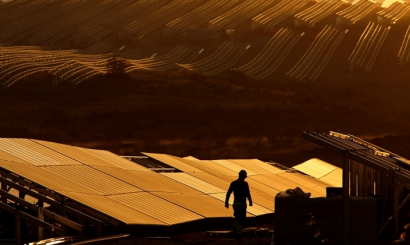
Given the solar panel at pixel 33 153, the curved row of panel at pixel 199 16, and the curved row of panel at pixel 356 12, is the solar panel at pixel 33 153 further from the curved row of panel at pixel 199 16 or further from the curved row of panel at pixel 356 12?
Answer: the curved row of panel at pixel 356 12

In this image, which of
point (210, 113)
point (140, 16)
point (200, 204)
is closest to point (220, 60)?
point (210, 113)

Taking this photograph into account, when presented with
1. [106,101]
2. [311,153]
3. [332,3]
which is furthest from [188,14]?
[311,153]

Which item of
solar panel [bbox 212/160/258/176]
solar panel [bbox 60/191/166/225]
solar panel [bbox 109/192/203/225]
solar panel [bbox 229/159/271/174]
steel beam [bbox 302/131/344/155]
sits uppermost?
steel beam [bbox 302/131/344/155]

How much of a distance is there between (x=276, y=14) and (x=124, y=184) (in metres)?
117

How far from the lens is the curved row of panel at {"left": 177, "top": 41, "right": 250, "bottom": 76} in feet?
291

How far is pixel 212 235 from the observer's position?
2003 cm

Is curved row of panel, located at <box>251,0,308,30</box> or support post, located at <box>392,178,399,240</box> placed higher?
curved row of panel, located at <box>251,0,308,30</box>

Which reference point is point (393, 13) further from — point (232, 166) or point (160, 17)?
point (232, 166)

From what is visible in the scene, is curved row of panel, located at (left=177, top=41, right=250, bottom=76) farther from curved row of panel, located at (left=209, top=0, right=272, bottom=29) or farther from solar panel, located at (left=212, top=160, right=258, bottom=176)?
solar panel, located at (left=212, top=160, right=258, bottom=176)

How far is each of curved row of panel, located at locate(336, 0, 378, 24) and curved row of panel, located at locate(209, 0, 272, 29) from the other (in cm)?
1265

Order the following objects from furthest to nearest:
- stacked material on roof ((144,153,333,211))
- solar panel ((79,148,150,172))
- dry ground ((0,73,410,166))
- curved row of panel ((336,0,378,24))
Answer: curved row of panel ((336,0,378,24)) < dry ground ((0,73,410,166)) < stacked material on roof ((144,153,333,211)) < solar panel ((79,148,150,172))

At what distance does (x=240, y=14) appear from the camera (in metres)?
139

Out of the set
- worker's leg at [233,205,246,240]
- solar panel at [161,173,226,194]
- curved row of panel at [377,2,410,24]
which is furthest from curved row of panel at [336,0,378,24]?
worker's leg at [233,205,246,240]

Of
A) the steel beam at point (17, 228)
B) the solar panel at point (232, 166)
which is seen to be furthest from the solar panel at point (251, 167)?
the steel beam at point (17, 228)
